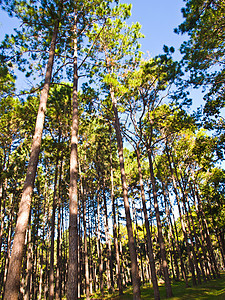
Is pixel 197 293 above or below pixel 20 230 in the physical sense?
below

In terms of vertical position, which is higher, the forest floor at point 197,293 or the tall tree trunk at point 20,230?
the tall tree trunk at point 20,230

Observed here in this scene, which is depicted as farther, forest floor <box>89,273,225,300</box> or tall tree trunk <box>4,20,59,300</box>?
forest floor <box>89,273,225,300</box>

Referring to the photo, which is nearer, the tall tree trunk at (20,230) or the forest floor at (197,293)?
the tall tree trunk at (20,230)

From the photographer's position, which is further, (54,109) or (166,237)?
(166,237)

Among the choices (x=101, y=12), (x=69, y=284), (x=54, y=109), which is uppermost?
(x=101, y=12)

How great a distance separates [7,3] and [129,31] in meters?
7.46

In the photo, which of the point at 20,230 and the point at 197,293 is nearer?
the point at 20,230

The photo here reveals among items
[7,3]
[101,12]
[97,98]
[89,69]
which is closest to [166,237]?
[97,98]

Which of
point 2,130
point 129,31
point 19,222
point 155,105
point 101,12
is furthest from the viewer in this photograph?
point 2,130

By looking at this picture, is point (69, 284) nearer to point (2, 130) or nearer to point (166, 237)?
point (2, 130)

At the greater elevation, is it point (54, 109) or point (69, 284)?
point (54, 109)

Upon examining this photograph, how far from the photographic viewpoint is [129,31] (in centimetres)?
1292

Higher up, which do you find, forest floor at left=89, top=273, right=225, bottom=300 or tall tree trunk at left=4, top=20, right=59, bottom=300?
tall tree trunk at left=4, top=20, right=59, bottom=300

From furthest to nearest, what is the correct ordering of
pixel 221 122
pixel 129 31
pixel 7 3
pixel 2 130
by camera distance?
pixel 2 130
pixel 129 31
pixel 221 122
pixel 7 3
